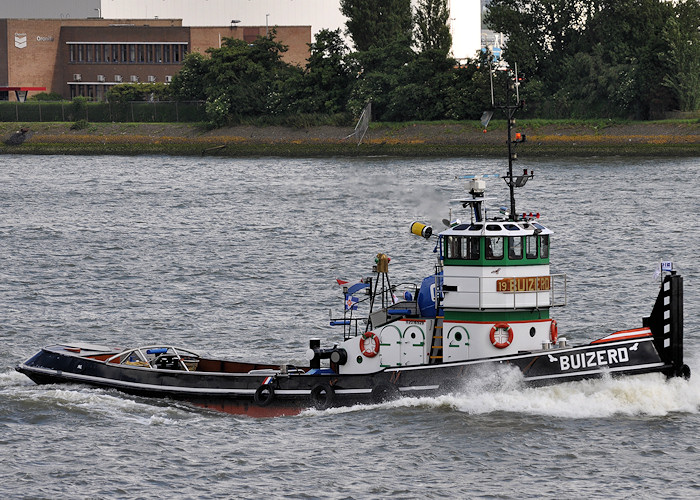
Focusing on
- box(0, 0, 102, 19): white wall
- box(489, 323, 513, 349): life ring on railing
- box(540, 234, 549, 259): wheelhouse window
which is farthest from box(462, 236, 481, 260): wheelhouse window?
box(0, 0, 102, 19): white wall

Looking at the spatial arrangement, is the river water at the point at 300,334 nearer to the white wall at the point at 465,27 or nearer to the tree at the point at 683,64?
the tree at the point at 683,64

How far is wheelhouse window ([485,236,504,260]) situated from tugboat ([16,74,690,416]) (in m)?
0.02

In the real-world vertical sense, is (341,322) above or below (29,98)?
below

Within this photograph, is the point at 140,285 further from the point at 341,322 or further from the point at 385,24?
the point at 385,24

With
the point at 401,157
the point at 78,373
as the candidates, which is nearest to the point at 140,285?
the point at 78,373

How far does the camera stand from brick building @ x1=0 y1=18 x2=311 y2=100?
14675 cm

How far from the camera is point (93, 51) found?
149 m

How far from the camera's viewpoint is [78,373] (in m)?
30.1

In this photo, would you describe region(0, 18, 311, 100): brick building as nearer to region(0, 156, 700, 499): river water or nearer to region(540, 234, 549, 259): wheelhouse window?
region(0, 156, 700, 499): river water

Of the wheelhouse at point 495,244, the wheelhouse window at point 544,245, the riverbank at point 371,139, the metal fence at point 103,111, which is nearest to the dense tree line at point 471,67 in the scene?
the metal fence at point 103,111

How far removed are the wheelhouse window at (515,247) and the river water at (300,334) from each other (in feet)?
9.28

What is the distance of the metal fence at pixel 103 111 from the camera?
124125mm

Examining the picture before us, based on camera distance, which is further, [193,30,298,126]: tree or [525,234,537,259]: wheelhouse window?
[193,30,298,126]: tree

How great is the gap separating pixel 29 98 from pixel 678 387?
128 metres
